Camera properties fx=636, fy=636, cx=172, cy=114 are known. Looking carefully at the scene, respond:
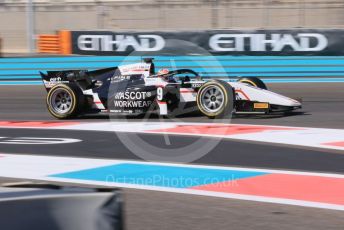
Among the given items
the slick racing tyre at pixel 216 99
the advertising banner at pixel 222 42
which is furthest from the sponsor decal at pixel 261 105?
the advertising banner at pixel 222 42

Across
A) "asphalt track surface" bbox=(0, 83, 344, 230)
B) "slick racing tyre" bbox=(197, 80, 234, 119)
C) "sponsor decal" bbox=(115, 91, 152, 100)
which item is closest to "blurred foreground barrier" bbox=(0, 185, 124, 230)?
"asphalt track surface" bbox=(0, 83, 344, 230)

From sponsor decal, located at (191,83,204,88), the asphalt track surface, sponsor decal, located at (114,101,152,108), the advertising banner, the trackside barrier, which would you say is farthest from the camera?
the trackside barrier

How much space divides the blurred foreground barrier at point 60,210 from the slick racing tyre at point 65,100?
8161 millimetres

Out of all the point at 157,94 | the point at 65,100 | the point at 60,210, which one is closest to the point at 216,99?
the point at 157,94

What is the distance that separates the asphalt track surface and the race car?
1.06 feet

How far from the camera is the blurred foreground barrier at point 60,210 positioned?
2.22 meters

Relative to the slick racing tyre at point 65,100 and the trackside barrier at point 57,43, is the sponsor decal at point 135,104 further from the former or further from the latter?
the trackside barrier at point 57,43

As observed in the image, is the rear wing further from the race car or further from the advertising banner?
the advertising banner

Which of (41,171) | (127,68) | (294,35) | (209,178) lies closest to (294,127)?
(127,68)

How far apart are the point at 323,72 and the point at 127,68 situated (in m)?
8.68

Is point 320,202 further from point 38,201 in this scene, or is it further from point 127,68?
point 127,68

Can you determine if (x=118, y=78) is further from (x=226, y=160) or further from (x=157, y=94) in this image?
(x=226, y=160)

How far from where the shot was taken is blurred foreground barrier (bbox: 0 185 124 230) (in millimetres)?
2223

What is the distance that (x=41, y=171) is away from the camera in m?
A: 6.81
